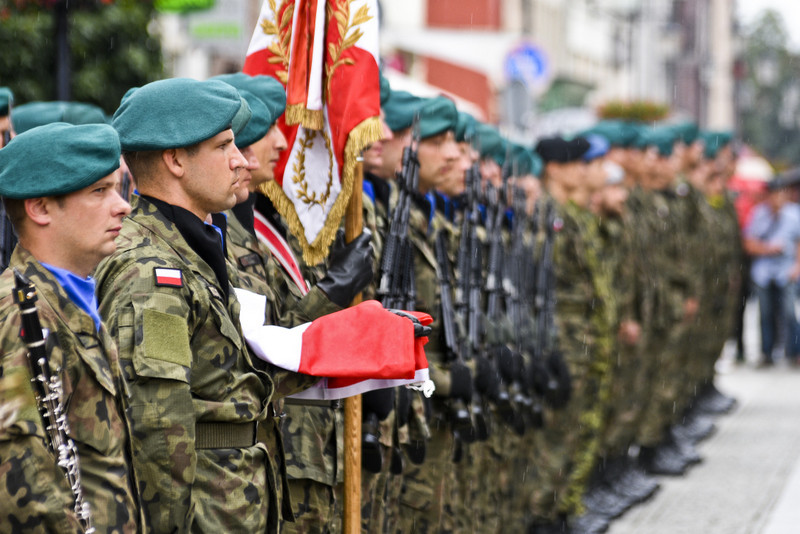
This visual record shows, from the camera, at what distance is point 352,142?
4.65 m

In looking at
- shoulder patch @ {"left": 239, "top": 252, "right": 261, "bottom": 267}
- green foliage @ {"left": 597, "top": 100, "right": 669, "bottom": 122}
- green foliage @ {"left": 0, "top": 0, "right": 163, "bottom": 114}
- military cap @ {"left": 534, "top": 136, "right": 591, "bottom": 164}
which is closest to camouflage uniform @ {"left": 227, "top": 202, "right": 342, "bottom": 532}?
shoulder patch @ {"left": 239, "top": 252, "right": 261, "bottom": 267}

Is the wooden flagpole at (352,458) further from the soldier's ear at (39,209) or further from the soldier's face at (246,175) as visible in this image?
the soldier's ear at (39,209)

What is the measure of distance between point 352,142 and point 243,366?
3.79 ft

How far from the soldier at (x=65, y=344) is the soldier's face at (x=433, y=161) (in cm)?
312

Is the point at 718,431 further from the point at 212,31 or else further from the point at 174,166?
the point at 174,166

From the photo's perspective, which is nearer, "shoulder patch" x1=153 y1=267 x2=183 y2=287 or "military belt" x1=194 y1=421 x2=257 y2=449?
"shoulder patch" x1=153 y1=267 x2=183 y2=287

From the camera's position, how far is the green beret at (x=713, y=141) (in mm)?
14562

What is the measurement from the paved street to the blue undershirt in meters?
6.03

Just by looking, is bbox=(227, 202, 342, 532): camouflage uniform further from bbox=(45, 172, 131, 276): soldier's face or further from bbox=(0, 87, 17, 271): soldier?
bbox=(45, 172, 131, 276): soldier's face

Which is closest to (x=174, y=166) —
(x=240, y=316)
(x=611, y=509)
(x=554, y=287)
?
(x=240, y=316)

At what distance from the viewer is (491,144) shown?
791 cm

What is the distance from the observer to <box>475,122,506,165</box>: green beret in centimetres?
780

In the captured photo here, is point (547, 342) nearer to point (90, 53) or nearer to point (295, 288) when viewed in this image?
point (295, 288)

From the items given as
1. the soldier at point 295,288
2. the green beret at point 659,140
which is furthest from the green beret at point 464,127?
the green beret at point 659,140
